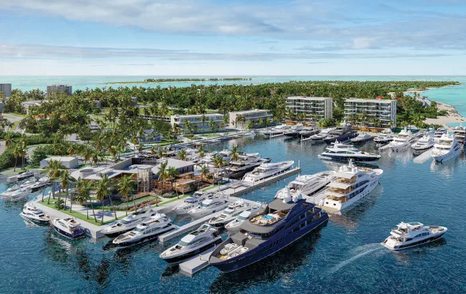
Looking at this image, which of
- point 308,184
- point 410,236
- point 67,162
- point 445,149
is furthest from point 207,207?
point 445,149

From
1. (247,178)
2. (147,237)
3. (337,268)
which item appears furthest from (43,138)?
(337,268)

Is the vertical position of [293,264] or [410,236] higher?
[410,236]

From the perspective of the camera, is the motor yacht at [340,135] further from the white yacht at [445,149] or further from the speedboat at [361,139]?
the white yacht at [445,149]

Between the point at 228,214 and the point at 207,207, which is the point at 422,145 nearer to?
the point at 228,214

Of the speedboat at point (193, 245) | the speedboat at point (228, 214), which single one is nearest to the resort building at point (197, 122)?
the speedboat at point (228, 214)

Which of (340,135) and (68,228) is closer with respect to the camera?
(68,228)

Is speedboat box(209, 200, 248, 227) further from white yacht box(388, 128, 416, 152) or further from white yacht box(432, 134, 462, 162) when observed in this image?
white yacht box(388, 128, 416, 152)
